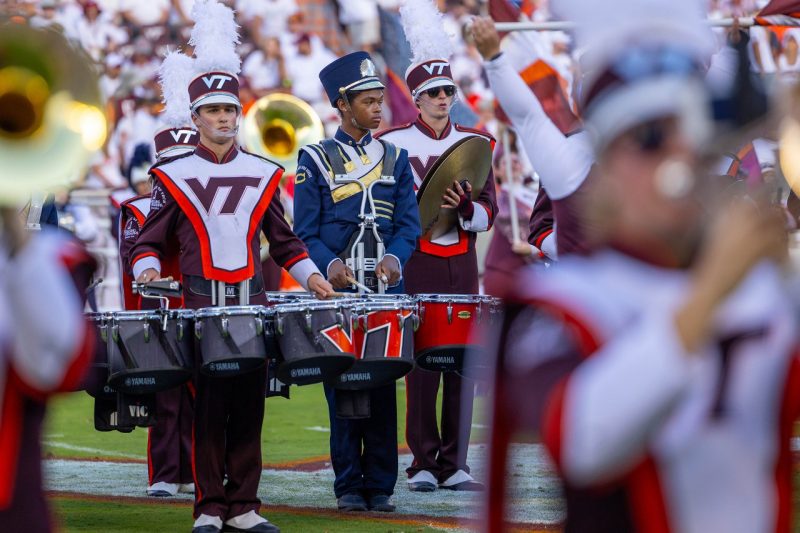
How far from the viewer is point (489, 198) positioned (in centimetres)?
839

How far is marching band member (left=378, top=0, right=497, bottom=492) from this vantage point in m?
8.16

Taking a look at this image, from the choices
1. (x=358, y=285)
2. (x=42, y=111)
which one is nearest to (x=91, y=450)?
(x=358, y=285)

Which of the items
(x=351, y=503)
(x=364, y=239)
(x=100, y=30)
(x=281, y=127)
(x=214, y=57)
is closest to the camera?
(x=214, y=57)

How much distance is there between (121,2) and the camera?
20047 mm

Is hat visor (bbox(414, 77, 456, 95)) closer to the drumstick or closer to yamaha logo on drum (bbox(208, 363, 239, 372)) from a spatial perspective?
the drumstick

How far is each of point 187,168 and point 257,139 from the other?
7.11 meters

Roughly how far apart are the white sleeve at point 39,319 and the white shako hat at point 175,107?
237 inches

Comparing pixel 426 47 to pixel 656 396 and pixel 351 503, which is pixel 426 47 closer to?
pixel 351 503

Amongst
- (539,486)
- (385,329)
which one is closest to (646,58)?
(385,329)

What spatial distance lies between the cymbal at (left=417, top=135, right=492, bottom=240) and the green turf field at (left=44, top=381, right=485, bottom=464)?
120 cm

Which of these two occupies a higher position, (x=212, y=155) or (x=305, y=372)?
(x=212, y=155)

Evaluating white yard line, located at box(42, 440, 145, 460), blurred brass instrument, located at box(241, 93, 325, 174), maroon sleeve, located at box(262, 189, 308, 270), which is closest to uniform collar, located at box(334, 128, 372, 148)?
maroon sleeve, located at box(262, 189, 308, 270)

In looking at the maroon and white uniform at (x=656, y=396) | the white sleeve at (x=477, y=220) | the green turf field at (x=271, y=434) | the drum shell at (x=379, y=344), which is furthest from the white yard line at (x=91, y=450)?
the maroon and white uniform at (x=656, y=396)

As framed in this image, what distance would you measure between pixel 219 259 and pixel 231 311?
1.59 feet
